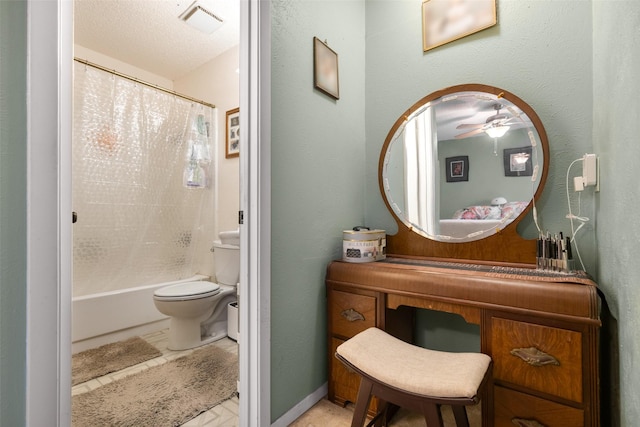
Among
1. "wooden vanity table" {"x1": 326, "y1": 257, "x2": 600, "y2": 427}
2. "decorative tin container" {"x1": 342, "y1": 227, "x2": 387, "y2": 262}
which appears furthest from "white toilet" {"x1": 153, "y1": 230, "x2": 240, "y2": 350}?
"wooden vanity table" {"x1": 326, "y1": 257, "x2": 600, "y2": 427}

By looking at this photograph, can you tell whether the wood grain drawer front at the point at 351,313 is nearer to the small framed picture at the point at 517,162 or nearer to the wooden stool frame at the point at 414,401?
the wooden stool frame at the point at 414,401

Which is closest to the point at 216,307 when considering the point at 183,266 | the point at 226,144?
the point at 183,266

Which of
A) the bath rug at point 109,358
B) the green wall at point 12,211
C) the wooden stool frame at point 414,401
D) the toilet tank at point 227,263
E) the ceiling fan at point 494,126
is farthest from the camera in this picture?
the toilet tank at point 227,263

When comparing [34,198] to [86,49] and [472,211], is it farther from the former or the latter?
[86,49]

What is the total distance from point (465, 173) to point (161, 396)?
2.04 m

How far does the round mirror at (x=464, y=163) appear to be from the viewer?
57.0 inches

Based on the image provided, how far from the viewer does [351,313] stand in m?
1.49

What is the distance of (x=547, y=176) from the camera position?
140cm

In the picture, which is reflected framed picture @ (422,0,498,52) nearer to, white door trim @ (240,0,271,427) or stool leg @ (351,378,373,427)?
white door trim @ (240,0,271,427)

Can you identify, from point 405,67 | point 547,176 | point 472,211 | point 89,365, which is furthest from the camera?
point 89,365

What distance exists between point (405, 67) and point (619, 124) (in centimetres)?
115

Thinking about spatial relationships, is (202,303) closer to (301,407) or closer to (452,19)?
(301,407)

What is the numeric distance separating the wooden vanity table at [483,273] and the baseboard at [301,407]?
0.33ft

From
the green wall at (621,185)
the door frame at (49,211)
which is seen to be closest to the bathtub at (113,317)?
the door frame at (49,211)
